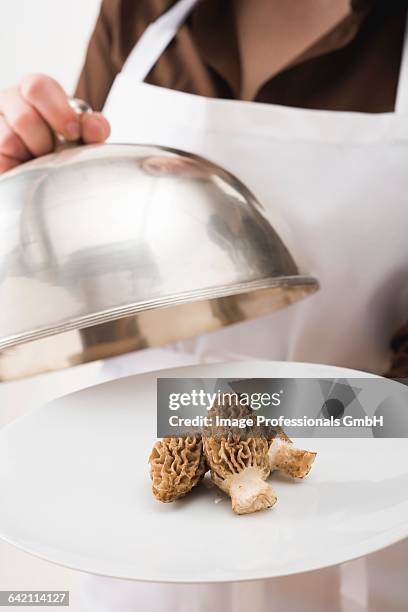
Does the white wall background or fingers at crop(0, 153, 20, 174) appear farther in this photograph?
the white wall background

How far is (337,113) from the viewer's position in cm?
74

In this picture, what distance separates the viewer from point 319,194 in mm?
760

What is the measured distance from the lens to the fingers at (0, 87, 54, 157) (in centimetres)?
54

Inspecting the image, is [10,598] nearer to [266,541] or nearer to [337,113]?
[266,541]

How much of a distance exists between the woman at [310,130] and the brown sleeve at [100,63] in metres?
0.09

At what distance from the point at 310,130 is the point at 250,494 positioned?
487 mm

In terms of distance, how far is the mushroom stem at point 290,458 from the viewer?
1.28ft

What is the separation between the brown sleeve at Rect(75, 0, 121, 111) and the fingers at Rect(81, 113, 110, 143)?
1.32 feet

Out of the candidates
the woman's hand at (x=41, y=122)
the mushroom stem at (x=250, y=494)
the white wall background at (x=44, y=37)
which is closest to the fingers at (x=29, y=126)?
the woman's hand at (x=41, y=122)

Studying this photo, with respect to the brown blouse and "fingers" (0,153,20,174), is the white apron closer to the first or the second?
the brown blouse

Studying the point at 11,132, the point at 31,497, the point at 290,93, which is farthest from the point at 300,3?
the point at 31,497

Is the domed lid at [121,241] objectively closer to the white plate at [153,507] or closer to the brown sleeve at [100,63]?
the white plate at [153,507]

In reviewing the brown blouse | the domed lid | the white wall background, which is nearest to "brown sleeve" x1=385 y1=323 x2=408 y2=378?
the brown blouse

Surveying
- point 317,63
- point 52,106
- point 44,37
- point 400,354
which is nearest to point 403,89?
point 317,63
